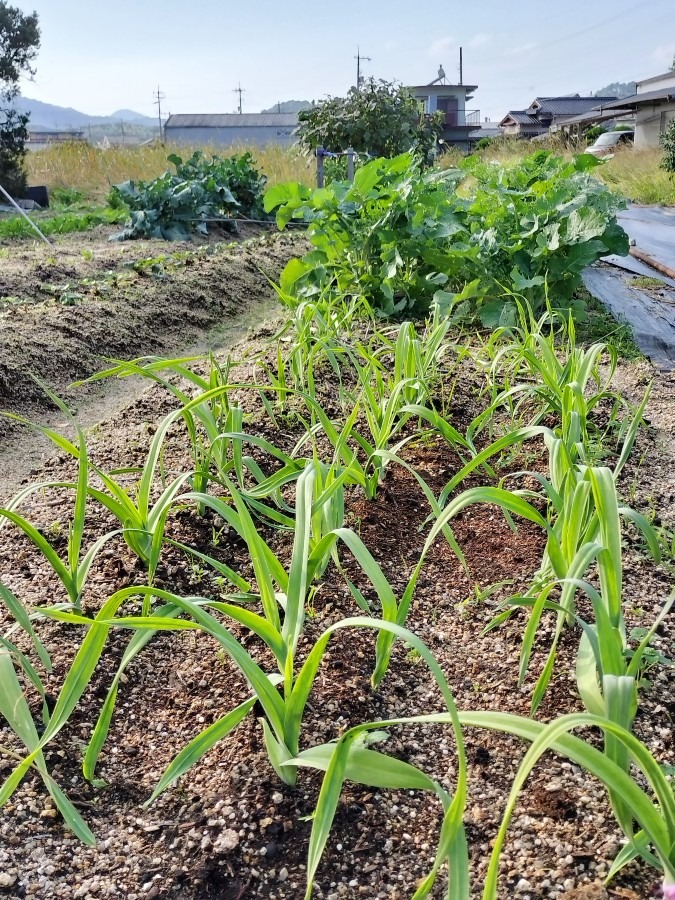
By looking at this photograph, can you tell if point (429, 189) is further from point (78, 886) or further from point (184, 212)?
point (184, 212)

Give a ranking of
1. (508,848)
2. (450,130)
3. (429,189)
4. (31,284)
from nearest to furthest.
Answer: (508,848), (429,189), (31,284), (450,130)

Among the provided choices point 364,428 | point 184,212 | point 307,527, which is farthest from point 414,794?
point 184,212

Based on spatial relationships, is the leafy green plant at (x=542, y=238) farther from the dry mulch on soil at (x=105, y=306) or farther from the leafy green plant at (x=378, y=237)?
the dry mulch on soil at (x=105, y=306)

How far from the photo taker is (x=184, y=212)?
8.65 metres

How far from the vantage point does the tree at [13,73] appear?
1419 centimetres

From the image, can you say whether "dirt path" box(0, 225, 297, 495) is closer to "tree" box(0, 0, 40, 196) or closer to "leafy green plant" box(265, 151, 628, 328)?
"leafy green plant" box(265, 151, 628, 328)

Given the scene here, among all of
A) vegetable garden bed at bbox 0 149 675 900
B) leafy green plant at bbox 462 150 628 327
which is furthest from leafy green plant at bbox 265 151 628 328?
vegetable garden bed at bbox 0 149 675 900

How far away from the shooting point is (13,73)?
16203 mm

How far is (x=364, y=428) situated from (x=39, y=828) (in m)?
1.73

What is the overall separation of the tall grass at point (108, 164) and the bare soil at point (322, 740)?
44.3ft

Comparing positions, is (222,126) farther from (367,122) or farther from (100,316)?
(100,316)

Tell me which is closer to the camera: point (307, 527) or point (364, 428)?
point (307, 527)

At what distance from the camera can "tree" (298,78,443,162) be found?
554 inches

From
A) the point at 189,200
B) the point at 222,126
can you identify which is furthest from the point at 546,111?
the point at 189,200
